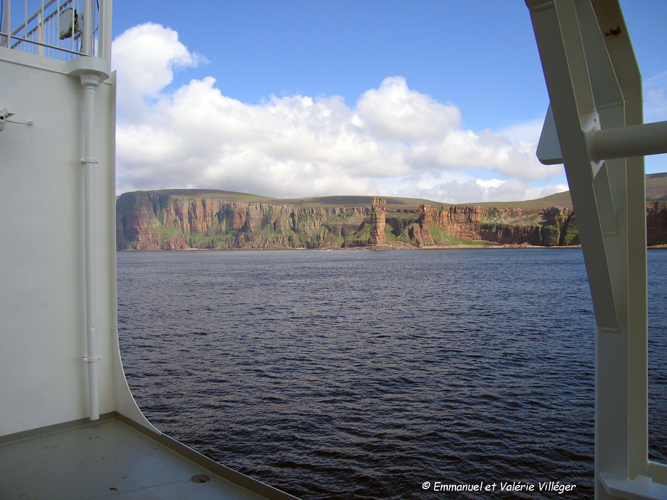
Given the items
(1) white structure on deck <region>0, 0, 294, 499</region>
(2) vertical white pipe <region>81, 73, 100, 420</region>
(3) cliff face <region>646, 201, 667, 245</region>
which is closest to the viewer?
(1) white structure on deck <region>0, 0, 294, 499</region>

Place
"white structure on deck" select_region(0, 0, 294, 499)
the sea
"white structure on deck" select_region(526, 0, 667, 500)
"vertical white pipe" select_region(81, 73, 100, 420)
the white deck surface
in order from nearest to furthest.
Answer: "white structure on deck" select_region(526, 0, 667, 500)
the white deck surface
"white structure on deck" select_region(0, 0, 294, 499)
"vertical white pipe" select_region(81, 73, 100, 420)
the sea

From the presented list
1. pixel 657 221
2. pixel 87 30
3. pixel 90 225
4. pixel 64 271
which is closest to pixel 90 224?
pixel 90 225

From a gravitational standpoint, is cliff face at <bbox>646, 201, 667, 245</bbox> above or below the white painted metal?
above

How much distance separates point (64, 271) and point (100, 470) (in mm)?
2117

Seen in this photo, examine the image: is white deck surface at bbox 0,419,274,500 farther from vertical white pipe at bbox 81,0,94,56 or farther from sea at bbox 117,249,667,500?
sea at bbox 117,249,667,500

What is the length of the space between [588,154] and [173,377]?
16282mm

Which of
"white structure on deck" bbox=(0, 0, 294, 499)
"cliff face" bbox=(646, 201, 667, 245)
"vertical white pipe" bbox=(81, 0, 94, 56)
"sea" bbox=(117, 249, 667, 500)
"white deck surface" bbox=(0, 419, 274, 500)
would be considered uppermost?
"cliff face" bbox=(646, 201, 667, 245)

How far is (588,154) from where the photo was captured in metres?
2.12

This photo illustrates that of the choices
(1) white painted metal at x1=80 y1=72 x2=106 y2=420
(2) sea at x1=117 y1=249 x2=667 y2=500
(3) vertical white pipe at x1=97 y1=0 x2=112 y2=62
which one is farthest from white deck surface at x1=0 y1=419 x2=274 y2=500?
(2) sea at x1=117 y1=249 x2=667 y2=500

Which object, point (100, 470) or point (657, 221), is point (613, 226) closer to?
point (100, 470)

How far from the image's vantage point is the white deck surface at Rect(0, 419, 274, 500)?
142 inches

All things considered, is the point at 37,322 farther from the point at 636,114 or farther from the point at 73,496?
the point at 636,114

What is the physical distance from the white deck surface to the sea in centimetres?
498

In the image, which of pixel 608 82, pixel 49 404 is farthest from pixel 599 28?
pixel 49 404
